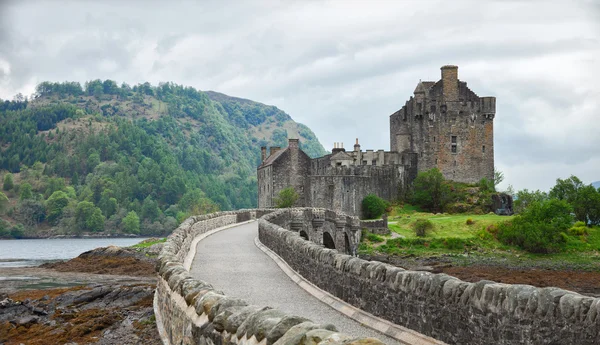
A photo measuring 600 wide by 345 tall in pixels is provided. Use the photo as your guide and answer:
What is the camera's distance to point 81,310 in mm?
24016

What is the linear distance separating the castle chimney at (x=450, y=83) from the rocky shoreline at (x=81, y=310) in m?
40.6

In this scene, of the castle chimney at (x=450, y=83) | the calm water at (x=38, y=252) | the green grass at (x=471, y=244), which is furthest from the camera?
the castle chimney at (x=450, y=83)

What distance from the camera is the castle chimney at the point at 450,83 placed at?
72.8m

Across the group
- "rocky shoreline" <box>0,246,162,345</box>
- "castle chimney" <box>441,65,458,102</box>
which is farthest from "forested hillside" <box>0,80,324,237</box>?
"rocky shoreline" <box>0,246,162,345</box>

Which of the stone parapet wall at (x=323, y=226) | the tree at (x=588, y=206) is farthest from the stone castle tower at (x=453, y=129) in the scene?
the stone parapet wall at (x=323, y=226)

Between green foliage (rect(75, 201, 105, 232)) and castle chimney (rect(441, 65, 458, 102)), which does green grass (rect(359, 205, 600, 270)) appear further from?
green foliage (rect(75, 201, 105, 232))

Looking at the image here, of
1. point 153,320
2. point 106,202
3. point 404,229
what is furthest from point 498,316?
point 106,202

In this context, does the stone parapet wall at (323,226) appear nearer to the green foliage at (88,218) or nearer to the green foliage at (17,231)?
the green foliage at (88,218)

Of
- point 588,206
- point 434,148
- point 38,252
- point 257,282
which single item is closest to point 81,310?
point 257,282

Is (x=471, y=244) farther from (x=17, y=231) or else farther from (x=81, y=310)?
(x=17, y=231)

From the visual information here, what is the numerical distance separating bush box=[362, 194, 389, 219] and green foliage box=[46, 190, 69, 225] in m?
92.8

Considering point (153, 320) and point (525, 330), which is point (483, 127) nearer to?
point (153, 320)

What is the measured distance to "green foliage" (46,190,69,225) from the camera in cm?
14350

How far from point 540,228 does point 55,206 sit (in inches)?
4390
